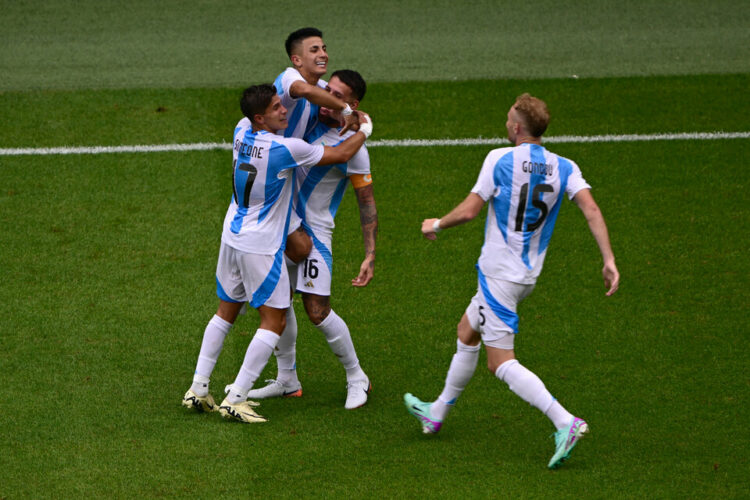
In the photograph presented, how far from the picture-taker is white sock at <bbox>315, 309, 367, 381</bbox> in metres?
6.70

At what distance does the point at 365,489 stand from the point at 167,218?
4.84 meters

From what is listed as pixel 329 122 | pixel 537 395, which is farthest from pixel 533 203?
pixel 329 122

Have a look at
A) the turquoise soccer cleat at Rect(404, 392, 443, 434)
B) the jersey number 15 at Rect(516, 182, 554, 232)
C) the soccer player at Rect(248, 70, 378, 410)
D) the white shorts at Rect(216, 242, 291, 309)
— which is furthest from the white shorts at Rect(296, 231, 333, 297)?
the jersey number 15 at Rect(516, 182, 554, 232)

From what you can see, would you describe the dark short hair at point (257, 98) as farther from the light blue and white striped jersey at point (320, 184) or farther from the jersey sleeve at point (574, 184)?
the jersey sleeve at point (574, 184)

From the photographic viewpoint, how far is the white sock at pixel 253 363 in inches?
248

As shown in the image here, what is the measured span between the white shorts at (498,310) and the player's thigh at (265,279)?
1.25 metres

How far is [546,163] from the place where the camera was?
5676 mm

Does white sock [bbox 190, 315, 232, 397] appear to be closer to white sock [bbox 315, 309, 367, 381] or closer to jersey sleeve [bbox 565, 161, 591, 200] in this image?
white sock [bbox 315, 309, 367, 381]

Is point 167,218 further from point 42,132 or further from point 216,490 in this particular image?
point 216,490

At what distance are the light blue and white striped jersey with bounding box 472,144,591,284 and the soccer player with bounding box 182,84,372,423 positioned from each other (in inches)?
40.8

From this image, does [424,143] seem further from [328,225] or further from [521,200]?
[521,200]

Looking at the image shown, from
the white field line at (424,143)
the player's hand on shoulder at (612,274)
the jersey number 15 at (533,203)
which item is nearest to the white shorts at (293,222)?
the jersey number 15 at (533,203)

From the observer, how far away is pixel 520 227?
18.7 feet

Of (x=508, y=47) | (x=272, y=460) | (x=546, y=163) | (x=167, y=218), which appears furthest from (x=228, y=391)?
(x=508, y=47)
